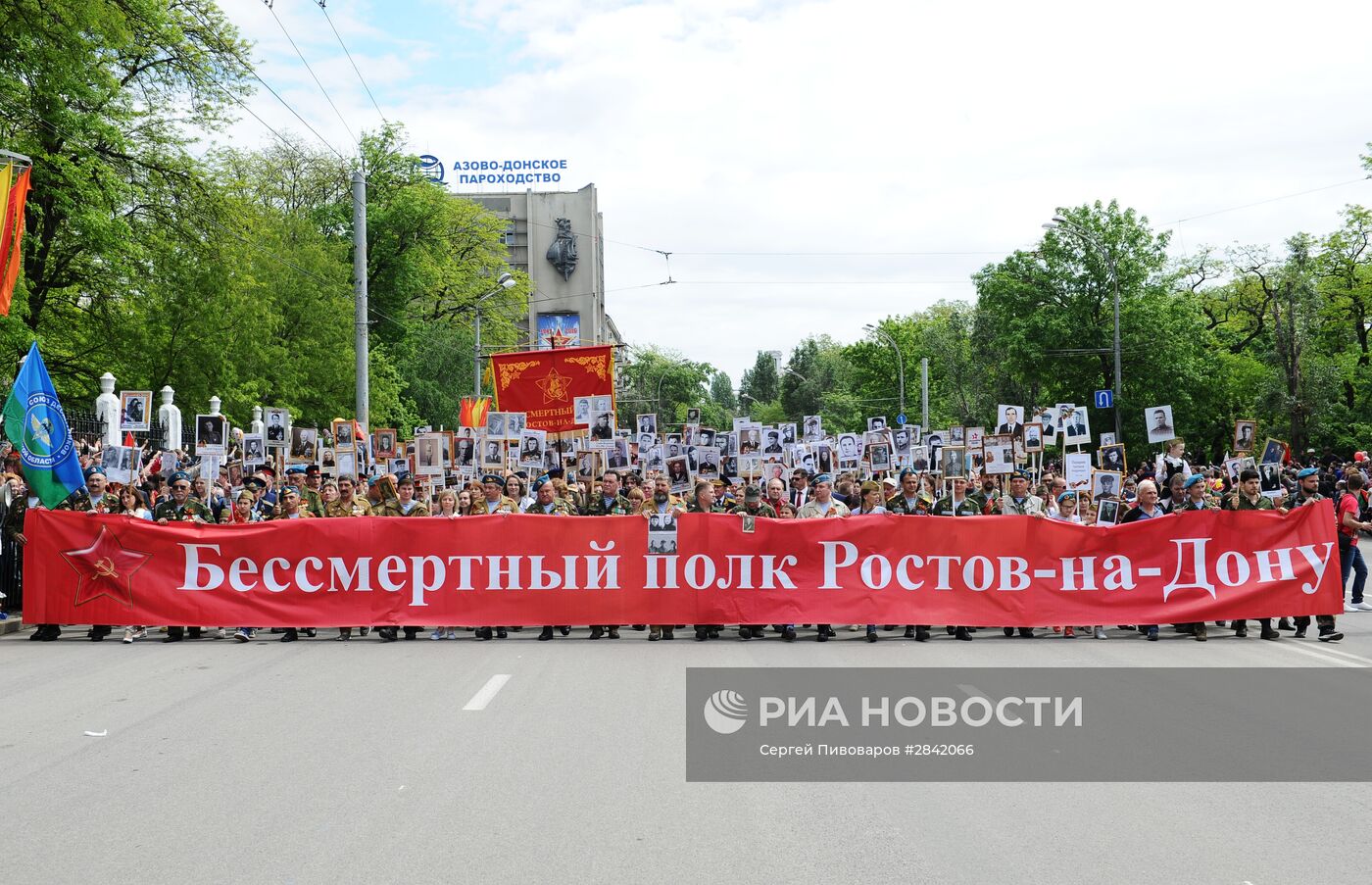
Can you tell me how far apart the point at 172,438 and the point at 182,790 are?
20.1 m

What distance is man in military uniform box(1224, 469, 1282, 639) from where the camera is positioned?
13352 mm

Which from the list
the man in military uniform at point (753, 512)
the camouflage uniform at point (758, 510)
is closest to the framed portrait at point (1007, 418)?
the camouflage uniform at point (758, 510)

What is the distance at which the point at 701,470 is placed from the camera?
2238 cm

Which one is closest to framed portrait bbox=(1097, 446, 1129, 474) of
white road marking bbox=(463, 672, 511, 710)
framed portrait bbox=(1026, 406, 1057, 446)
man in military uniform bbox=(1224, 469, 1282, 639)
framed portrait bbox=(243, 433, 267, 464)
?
framed portrait bbox=(1026, 406, 1057, 446)

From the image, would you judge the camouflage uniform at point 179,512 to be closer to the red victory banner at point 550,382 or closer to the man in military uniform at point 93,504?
the man in military uniform at point 93,504

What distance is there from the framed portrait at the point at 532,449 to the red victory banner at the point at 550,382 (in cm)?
164

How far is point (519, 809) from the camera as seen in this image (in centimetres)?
596

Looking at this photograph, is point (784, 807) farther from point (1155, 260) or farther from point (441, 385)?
point (1155, 260)

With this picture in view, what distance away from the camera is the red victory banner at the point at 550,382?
2573 cm

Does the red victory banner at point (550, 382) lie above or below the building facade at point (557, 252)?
below

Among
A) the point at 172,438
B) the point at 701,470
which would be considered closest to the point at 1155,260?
the point at 701,470

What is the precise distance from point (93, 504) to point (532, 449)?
1015 cm

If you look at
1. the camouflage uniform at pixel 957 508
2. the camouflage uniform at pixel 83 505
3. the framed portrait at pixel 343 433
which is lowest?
the camouflage uniform at pixel 957 508

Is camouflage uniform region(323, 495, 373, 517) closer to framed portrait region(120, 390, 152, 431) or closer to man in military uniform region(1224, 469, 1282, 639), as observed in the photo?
framed portrait region(120, 390, 152, 431)
